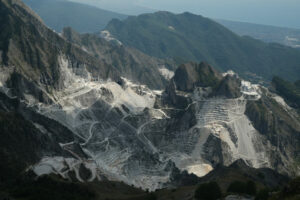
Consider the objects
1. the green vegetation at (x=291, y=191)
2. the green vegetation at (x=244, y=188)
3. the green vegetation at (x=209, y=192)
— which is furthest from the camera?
the green vegetation at (x=244, y=188)

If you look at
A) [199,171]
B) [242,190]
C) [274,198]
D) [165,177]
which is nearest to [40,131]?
[165,177]

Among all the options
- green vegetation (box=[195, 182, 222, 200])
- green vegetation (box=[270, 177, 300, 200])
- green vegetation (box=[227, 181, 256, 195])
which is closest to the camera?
green vegetation (box=[270, 177, 300, 200])

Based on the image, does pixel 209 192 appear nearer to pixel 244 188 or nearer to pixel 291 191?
pixel 244 188

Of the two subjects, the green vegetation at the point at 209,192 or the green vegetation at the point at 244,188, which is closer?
the green vegetation at the point at 209,192

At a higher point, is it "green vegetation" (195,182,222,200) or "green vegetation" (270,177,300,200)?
"green vegetation" (270,177,300,200)

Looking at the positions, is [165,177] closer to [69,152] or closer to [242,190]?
[69,152]

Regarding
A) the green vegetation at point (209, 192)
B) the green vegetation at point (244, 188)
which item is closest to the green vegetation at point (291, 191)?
the green vegetation at point (209, 192)

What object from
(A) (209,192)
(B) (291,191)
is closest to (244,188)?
(A) (209,192)

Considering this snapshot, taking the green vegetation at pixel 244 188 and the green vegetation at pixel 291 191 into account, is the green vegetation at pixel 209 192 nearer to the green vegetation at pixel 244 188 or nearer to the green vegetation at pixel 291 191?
the green vegetation at pixel 244 188

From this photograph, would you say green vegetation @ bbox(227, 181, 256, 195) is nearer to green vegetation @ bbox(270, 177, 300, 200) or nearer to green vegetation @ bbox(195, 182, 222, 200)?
green vegetation @ bbox(195, 182, 222, 200)

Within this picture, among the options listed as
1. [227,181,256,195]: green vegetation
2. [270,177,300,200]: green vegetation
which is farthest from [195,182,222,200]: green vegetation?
[270,177,300,200]: green vegetation

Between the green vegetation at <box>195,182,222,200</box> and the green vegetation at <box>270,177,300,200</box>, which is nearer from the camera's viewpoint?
the green vegetation at <box>270,177,300,200</box>
